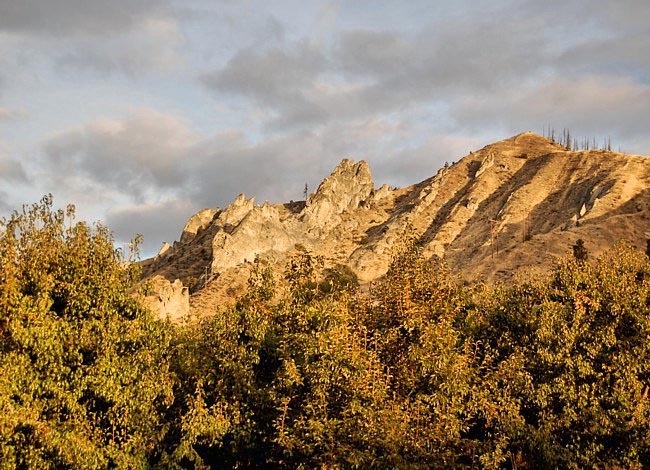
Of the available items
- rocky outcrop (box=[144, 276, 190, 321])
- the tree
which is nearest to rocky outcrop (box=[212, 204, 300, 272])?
rocky outcrop (box=[144, 276, 190, 321])

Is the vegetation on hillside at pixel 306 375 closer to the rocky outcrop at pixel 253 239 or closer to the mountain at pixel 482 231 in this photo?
the mountain at pixel 482 231

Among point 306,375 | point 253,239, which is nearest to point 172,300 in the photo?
point 253,239

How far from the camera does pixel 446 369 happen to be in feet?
92.1

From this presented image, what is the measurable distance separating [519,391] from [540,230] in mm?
124806

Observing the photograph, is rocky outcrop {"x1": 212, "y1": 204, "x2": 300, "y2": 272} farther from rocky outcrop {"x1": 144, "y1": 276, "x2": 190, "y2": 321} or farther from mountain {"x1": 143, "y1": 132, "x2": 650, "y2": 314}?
rocky outcrop {"x1": 144, "y1": 276, "x2": 190, "y2": 321}

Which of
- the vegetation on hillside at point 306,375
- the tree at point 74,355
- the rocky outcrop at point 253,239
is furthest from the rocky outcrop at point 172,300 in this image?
the tree at point 74,355

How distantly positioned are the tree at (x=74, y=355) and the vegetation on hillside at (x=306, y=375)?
0.09m

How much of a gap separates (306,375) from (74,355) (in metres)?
10.4

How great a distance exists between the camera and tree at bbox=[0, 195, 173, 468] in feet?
80.9

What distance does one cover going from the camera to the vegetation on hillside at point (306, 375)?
25.9 meters

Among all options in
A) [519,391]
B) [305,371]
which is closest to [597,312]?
[519,391]

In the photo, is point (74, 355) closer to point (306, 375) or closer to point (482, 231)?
point (306, 375)

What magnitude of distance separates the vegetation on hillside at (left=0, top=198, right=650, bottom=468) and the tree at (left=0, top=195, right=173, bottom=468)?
0.29ft

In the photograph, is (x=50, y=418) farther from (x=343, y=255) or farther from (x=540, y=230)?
(x=343, y=255)
